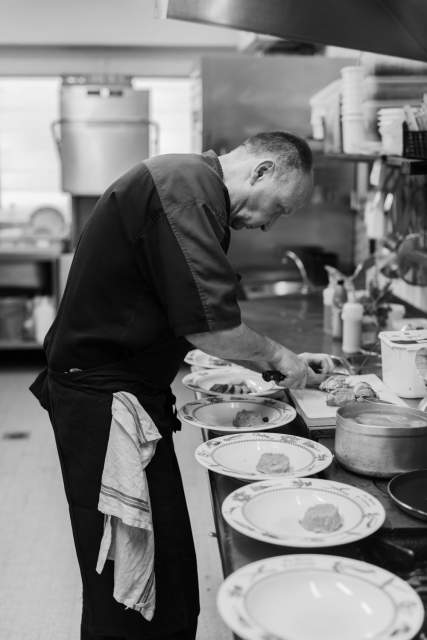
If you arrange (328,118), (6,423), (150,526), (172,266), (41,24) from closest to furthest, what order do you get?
(172,266)
(150,526)
(328,118)
(6,423)
(41,24)

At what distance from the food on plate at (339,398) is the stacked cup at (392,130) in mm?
Result: 863

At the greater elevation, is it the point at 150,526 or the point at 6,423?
the point at 150,526

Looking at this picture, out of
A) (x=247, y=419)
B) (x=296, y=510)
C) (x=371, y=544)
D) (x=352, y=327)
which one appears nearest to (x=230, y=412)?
(x=247, y=419)

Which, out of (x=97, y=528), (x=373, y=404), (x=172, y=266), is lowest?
(x=97, y=528)

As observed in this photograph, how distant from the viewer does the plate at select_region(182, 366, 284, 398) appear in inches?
96.9

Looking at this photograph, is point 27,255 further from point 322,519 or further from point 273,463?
point 322,519

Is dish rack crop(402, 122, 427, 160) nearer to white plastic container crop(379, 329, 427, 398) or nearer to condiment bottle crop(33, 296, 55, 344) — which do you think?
white plastic container crop(379, 329, 427, 398)

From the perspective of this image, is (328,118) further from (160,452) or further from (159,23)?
(159,23)

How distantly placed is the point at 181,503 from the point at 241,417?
275 mm

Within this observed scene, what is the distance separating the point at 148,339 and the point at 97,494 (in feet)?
1.30

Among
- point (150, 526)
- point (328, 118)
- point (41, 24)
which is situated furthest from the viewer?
point (41, 24)

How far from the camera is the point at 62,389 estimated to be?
199 centimetres

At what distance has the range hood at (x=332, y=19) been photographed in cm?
253

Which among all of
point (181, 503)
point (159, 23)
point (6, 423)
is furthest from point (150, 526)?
point (159, 23)
